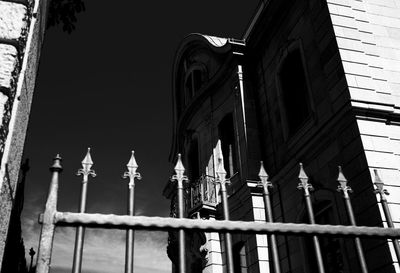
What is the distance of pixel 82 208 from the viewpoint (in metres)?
2.34

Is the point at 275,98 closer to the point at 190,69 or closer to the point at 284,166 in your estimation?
the point at 284,166

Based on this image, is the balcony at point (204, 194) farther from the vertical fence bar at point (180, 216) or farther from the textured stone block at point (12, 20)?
the textured stone block at point (12, 20)

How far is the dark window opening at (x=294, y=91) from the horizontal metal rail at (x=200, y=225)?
760 cm

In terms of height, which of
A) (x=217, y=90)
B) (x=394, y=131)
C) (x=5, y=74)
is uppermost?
(x=217, y=90)

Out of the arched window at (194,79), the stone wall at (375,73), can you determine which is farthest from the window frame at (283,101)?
the arched window at (194,79)

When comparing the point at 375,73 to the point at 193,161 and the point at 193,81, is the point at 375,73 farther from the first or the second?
the point at 193,81

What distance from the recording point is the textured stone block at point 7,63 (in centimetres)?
210

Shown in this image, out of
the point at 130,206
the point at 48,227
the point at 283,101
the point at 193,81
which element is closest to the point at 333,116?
the point at 283,101

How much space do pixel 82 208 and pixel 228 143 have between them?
1190 centimetres

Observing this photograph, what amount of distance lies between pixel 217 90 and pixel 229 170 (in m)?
3.46

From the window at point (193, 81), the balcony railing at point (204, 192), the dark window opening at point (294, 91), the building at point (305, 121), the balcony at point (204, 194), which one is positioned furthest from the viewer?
the window at point (193, 81)

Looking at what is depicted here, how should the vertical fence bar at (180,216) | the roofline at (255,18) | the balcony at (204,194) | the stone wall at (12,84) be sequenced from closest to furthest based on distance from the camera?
the stone wall at (12,84) → the vertical fence bar at (180,216) → the balcony at (204,194) → the roofline at (255,18)

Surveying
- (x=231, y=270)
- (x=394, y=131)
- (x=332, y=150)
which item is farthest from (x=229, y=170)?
(x=231, y=270)

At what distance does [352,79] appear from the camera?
8.33 m
